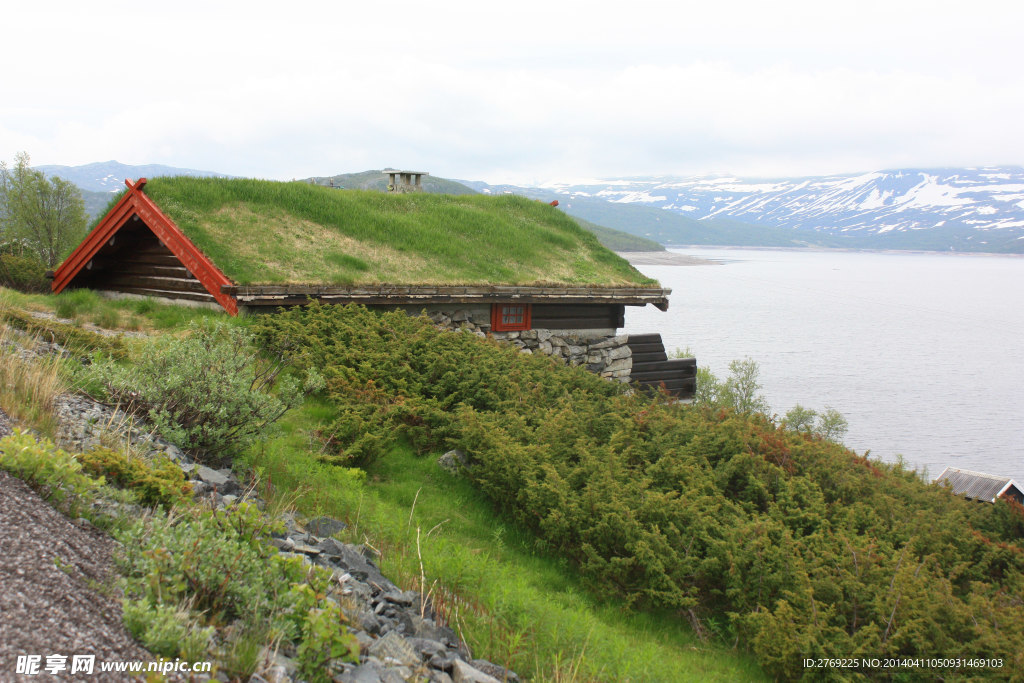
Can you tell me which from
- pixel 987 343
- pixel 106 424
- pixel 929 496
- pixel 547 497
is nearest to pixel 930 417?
pixel 987 343

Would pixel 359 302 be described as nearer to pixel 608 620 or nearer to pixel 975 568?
pixel 608 620

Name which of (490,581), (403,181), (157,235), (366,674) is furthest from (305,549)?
(403,181)

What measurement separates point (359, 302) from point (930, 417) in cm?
4408

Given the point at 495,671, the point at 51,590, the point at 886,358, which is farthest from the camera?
the point at 886,358

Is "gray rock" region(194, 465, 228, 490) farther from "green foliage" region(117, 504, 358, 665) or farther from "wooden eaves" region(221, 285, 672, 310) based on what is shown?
"wooden eaves" region(221, 285, 672, 310)

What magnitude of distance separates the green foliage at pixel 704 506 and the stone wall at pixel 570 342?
4.40 m

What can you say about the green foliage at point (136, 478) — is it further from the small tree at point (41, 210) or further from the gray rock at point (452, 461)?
the small tree at point (41, 210)

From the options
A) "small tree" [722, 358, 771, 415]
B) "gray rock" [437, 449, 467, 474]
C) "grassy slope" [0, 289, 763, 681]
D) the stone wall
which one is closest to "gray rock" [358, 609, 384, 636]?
"grassy slope" [0, 289, 763, 681]

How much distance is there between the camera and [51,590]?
3266mm

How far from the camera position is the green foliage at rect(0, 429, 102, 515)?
13.5 ft

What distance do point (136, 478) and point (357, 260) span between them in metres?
12.9

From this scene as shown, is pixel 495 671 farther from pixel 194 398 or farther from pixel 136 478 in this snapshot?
pixel 194 398

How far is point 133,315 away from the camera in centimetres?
1450

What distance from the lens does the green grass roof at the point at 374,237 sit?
1579 centimetres
